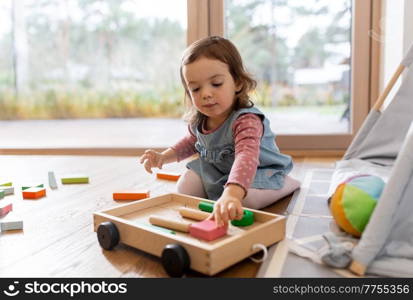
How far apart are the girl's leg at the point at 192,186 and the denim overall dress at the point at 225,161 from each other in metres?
0.02

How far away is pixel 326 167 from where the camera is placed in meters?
1.71

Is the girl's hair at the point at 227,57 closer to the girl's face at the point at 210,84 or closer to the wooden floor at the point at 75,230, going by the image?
the girl's face at the point at 210,84

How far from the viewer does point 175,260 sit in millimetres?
714

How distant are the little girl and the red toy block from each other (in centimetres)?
7

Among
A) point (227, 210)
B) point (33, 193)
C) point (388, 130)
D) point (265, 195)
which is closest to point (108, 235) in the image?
point (227, 210)

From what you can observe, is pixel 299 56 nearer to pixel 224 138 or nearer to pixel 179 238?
pixel 224 138

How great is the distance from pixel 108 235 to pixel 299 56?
1.55 m

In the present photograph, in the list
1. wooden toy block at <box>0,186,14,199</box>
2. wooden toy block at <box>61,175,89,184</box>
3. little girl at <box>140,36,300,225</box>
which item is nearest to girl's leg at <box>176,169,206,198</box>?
little girl at <box>140,36,300,225</box>

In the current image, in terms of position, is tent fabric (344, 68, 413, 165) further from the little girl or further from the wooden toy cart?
the wooden toy cart

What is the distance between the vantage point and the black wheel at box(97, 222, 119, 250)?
848 millimetres

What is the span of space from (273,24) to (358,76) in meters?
0.48

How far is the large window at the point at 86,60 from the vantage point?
7.98 ft

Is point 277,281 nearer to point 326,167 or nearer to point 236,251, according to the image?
point 236,251

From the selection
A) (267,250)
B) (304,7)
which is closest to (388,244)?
(267,250)
